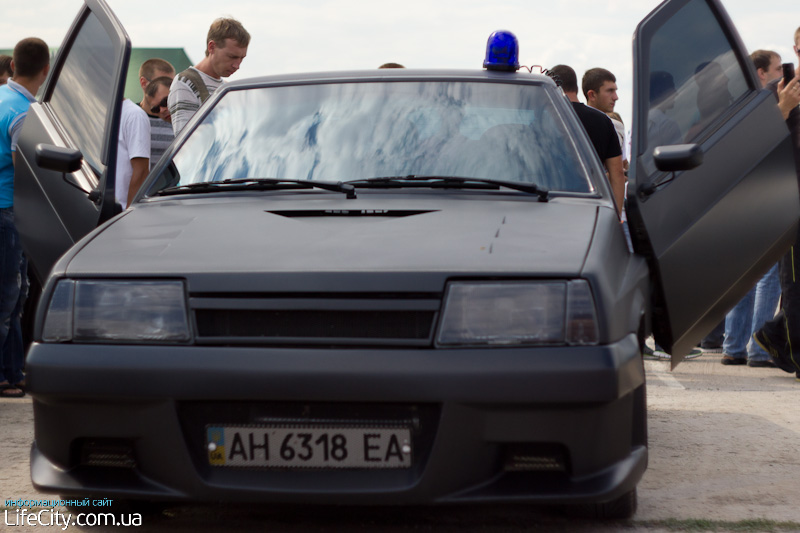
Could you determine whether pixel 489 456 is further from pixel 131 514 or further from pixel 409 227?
pixel 131 514

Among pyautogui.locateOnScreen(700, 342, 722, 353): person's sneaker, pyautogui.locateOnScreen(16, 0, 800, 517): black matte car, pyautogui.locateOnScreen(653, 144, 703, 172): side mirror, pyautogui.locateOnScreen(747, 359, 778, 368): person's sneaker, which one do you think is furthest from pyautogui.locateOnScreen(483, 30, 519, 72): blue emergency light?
pyautogui.locateOnScreen(700, 342, 722, 353): person's sneaker

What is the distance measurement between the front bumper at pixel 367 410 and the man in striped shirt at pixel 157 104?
4.38 m

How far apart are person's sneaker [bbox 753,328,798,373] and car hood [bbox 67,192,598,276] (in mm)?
4227

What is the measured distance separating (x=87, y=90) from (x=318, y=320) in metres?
2.12

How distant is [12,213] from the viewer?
20.6ft

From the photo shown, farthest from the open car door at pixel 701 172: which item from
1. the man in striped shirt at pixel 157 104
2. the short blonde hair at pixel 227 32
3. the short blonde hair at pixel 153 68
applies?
the short blonde hair at pixel 153 68

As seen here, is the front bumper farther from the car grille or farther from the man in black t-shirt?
the man in black t-shirt

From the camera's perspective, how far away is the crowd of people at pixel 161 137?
630 cm

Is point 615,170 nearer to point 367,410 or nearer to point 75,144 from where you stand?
point 75,144

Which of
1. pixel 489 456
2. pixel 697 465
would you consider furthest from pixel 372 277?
pixel 697 465

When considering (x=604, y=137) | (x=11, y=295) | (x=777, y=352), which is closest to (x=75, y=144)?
(x=11, y=295)

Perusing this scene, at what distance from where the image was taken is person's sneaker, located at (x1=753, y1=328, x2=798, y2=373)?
729 cm

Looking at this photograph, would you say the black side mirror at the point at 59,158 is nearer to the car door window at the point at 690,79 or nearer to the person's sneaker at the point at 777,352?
the car door window at the point at 690,79

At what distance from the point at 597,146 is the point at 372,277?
398 cm
